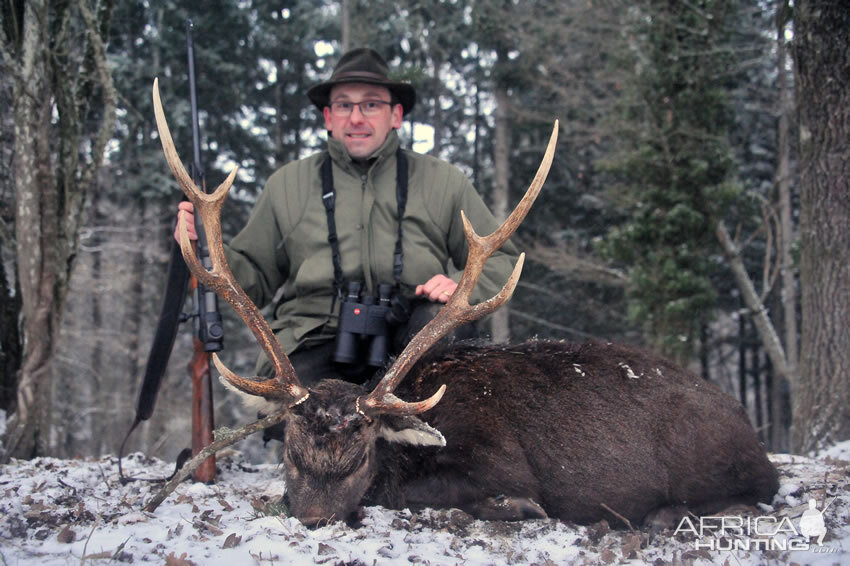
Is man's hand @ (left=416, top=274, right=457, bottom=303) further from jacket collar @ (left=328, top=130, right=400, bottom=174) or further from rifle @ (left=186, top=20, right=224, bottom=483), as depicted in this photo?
rifle @ (left=186, top=20, right=224, bottom=483)

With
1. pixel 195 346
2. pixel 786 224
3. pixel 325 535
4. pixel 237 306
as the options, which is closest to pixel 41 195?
pixel 195 346

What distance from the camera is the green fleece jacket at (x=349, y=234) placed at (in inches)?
192

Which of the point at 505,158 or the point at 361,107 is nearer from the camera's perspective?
the point at 361,107

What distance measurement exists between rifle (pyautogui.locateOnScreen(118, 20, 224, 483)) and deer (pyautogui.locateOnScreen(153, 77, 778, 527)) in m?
0.72

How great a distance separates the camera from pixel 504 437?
3.78 m

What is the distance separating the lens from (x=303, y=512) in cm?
341

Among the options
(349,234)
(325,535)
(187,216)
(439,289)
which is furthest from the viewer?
(349,234)

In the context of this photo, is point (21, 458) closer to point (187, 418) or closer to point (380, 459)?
point (380, 459)

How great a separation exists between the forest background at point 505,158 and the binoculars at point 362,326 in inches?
109

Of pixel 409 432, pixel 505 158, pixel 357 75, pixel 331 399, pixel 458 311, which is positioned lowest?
pixel 409 432

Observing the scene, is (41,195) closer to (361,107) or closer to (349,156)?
(349,156)

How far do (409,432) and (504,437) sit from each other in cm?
54

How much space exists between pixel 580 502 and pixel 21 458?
435 cm

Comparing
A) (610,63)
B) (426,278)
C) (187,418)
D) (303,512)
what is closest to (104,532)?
(303,512)
